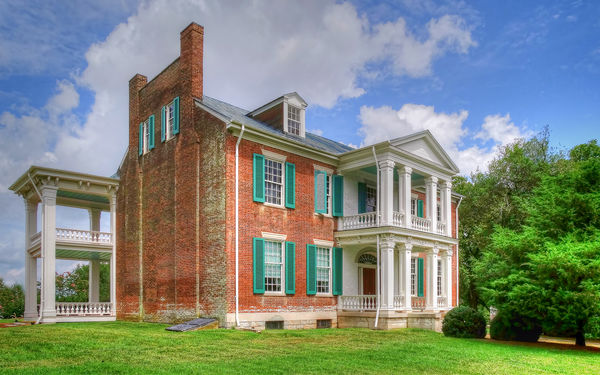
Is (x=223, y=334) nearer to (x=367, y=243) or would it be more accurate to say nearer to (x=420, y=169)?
(x=367, y=243)

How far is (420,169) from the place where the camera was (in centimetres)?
2311

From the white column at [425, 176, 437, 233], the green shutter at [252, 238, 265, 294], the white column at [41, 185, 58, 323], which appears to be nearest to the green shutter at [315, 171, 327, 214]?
the green shutter at [252, 238, 265, 294]

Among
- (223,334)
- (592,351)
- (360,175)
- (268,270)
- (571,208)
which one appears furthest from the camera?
(360,175)

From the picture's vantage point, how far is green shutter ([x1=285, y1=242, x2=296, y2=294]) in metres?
20.2

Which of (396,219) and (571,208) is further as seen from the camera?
(396,219)

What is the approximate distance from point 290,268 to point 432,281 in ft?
23.3

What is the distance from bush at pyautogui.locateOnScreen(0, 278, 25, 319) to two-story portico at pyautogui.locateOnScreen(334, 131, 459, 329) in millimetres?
23164

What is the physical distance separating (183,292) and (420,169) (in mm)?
11477

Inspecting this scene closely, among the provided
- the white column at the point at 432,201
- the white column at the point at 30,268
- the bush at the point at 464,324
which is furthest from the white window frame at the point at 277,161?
the white column at the point at 30,268

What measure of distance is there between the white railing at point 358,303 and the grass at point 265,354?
4558 millimetres

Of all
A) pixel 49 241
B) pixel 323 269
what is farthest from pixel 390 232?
pixel 49 241

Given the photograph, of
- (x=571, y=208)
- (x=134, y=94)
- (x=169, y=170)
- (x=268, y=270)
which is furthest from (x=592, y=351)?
(x=134, y=94)

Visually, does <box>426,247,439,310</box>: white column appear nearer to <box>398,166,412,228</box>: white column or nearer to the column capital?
<box>398,166,412,228</box>: white column

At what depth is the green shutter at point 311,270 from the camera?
21.1 meters
